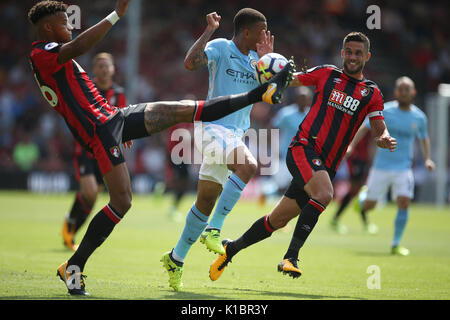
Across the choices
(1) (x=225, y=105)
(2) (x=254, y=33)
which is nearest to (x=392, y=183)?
(2) (x=254, y=33)

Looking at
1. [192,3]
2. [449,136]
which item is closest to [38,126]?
[192,3]

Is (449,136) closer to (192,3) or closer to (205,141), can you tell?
(192,3)

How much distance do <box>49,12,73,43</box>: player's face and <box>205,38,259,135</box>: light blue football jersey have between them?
147 cm

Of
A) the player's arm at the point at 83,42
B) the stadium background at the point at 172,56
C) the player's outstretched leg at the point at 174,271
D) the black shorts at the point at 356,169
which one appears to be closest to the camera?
the player's arm at the point at 83,42

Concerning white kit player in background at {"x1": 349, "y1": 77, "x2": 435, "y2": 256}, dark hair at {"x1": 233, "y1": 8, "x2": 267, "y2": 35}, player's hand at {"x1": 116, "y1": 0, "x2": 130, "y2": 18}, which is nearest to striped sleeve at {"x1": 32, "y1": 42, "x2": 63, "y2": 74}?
player's hand at {"x1": 116, "y1": 0, "x2": 130, "y2": 18}

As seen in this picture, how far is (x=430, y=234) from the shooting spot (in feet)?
45.2

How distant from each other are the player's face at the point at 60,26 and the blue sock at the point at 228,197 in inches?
84.7

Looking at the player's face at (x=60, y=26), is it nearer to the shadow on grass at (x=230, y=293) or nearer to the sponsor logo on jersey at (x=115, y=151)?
the sponsor logo on jersey at (x=115, y=151)

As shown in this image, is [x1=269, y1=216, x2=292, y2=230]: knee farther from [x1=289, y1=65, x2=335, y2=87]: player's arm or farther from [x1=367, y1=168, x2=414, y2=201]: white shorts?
[x1=367, y1=168, x2=414, y2=201]: white shorts

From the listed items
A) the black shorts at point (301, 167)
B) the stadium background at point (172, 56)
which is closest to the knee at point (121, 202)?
the black shorts at point (301, 167)

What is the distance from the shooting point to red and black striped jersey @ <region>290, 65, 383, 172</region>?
7.11 m

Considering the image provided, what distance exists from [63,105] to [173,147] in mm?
12614

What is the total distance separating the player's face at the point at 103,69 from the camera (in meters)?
10.4

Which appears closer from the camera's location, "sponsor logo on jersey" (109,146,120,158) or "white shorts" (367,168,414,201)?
"sponsor logo on jersey" (109,146,120,158)
